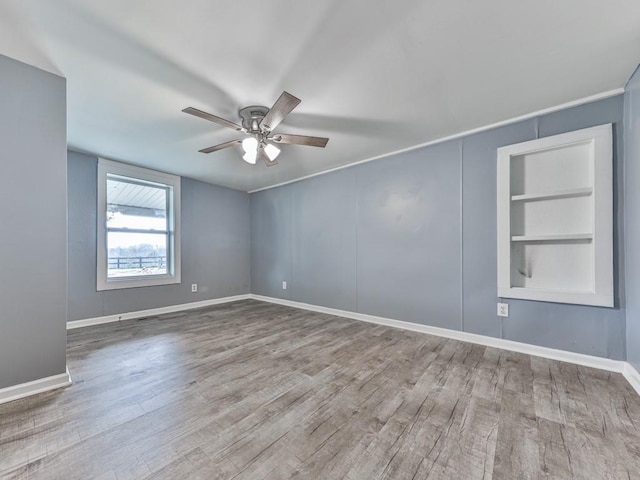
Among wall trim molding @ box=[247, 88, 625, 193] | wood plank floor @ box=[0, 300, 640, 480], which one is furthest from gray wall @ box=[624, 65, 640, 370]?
wood plank floor @ box=[0, 300, 640, 480]

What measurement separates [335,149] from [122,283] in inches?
137

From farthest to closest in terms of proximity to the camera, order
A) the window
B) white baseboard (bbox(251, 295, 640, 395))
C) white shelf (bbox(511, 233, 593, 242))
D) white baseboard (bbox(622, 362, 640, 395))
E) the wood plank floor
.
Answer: the window → white shelf (bbox(511, 233, 593, 242)) → white baseboard (bbox(251, 295, 640, 395)) → white baseboard (bbox(622, 362, 640, 395)) → the wood plank floor

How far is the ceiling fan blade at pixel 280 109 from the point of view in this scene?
1.72 metres

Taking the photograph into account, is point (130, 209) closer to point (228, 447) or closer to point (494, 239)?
point (228, 447)

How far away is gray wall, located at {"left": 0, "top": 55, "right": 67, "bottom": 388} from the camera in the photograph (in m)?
1.73

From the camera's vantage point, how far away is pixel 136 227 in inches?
156

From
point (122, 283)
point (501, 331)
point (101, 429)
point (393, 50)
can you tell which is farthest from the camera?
point (122, 283)

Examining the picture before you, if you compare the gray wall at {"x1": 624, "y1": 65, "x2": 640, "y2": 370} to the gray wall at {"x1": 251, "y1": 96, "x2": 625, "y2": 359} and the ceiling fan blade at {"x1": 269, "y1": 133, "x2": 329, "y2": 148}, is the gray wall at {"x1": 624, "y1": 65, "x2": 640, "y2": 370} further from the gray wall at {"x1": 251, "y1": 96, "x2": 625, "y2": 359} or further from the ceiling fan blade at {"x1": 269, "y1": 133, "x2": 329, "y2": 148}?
the ceiling fan blade at {"x1": 269, "y1": 133, "x2": 329, "y2": 148}

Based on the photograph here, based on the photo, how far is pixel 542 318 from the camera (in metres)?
2.38

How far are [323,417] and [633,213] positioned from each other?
2611 mm

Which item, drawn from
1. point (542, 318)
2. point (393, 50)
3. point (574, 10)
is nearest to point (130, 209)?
point (393, 50)

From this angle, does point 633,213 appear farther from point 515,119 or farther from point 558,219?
point 515,119

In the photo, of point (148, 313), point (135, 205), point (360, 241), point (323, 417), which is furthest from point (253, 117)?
point (148, 313)

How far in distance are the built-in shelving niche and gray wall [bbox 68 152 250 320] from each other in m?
4.28
